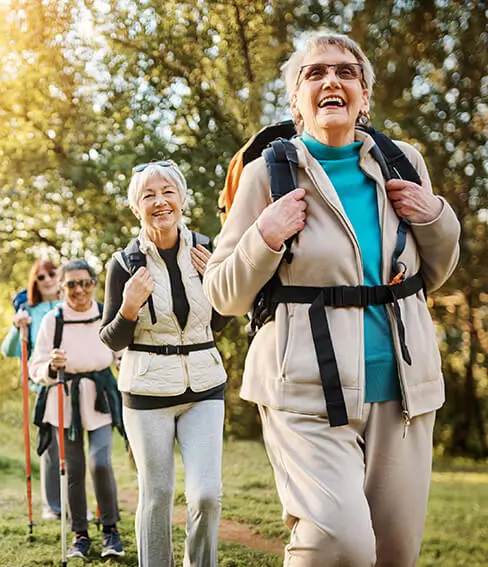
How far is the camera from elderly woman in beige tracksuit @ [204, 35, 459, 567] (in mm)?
2195

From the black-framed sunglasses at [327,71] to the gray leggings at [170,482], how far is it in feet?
5.19

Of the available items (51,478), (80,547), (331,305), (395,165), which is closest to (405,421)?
(331,305)

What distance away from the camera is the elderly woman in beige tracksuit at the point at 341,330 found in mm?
2195

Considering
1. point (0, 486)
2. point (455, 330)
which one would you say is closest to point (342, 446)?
point (455, 330)

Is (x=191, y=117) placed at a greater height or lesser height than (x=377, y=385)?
greater

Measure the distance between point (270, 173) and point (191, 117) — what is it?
5.47 meters

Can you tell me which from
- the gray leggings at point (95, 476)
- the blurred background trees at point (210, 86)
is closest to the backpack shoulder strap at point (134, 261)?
the gray leggings at point (95, 476)

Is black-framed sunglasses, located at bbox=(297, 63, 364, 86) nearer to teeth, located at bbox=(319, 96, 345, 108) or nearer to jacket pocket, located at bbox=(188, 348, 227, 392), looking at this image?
teeth, located at bbox=(319, 96, 345, 108)

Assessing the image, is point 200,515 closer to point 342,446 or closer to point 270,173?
point 342,446

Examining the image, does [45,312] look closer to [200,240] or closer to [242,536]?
[242,536]

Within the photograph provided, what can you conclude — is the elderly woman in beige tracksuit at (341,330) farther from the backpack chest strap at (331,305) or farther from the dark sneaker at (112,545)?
the dark sneaker at (112,545)

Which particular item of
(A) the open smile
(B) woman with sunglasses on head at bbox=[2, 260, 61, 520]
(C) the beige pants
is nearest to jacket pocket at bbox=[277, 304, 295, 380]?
(C) the beige pants

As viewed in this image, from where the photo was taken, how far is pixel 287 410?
226 cm

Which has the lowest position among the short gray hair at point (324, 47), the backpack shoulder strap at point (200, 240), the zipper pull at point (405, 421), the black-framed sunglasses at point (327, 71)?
the zipper pull at point (405, 421)
